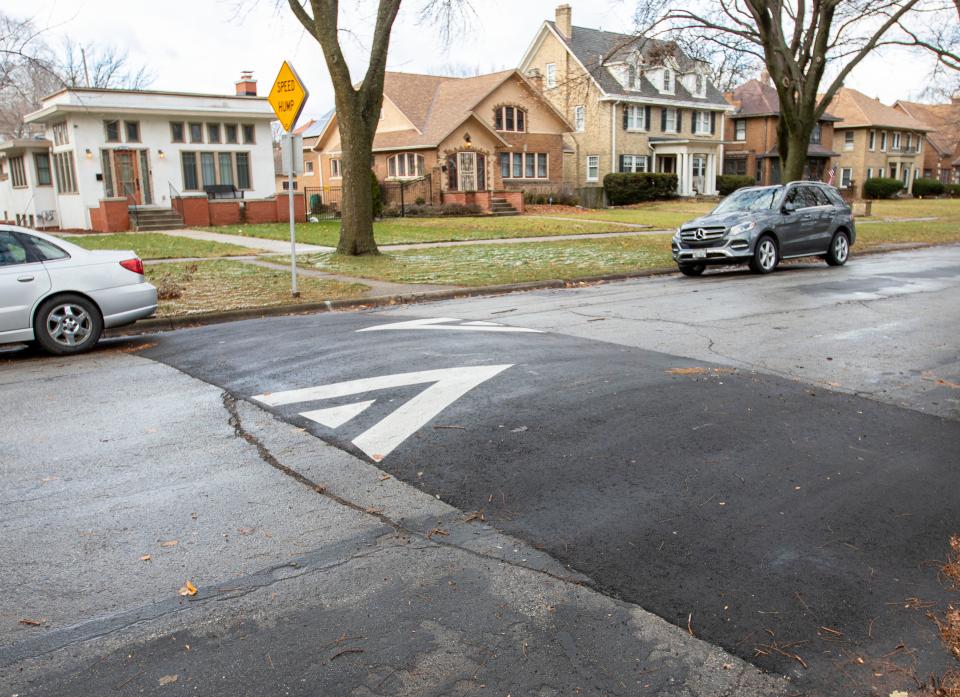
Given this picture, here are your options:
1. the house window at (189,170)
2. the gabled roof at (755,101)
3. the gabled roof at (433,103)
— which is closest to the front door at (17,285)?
the house window at (189,170)

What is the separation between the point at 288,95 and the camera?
12.6 m

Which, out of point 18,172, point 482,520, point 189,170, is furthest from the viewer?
point 18,172

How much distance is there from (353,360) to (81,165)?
28663 millimetres

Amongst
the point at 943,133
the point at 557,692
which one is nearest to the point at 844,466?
the point at 557,692

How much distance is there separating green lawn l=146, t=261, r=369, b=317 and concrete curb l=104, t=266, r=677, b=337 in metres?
0.23

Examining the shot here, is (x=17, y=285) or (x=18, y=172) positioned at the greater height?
Result: (x=18, y=172)

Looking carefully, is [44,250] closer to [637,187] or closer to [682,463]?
[682,463]

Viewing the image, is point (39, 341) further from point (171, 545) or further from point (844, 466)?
point (844, 466)

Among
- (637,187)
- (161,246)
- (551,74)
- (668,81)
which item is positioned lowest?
(161,246)

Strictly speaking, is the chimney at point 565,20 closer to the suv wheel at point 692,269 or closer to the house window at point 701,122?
the house window at point 701,122

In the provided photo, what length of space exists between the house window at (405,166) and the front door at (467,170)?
217 cm

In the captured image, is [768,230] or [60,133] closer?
[768,230]

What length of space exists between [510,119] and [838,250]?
30.2 metres

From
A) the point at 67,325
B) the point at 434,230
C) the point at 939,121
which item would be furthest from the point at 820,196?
the point at 939,121
